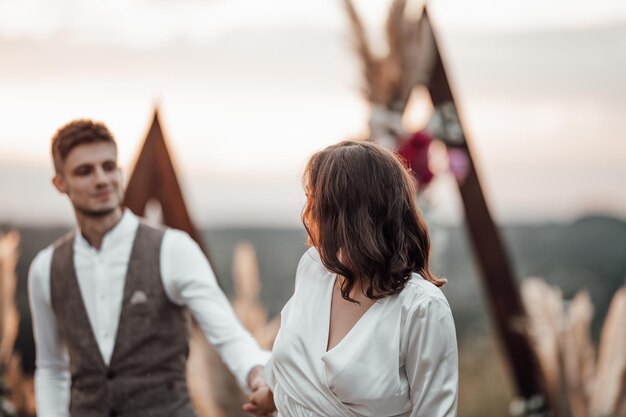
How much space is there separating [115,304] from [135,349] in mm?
128

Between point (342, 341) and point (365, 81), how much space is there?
162 centimetres

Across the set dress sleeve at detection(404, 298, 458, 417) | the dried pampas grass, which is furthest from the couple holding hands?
the dried pampas grass

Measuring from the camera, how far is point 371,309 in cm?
166

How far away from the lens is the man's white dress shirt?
7.60 ft

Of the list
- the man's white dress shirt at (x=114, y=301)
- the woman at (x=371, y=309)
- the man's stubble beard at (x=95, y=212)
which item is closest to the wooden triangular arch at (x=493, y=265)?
the man's white dress shirt at (x=114, y=301)

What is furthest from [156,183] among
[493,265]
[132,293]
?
[493,265]

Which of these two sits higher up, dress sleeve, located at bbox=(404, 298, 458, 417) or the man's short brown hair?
the man's short brown hair

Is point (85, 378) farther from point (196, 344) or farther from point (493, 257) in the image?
point (493, 257)

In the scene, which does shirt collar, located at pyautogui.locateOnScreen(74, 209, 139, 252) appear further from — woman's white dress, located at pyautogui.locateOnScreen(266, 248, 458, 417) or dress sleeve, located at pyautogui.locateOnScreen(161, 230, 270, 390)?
woman's white dress, located at pyautogui.locateOnScreen(266, 248, 458, 417)

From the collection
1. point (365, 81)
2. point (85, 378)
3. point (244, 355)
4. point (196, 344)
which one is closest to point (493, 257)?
point (365, 81)

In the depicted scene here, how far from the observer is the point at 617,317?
3018mm

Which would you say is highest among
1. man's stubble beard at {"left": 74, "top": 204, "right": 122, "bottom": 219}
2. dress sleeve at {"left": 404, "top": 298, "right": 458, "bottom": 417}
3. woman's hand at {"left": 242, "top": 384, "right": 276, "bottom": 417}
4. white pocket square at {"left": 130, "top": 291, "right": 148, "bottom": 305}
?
man's stubble beard at {"left": 74, "top": 204, "right": 122, "bottom": 219}

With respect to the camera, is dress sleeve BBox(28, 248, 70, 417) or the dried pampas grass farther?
the dried pampas grass

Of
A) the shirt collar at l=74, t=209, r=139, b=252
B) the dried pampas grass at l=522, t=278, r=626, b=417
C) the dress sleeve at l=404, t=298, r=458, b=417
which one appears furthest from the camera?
the dried pampas grass at l=522, t=278, r=626, b=417
